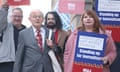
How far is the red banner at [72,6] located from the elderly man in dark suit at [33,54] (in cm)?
114

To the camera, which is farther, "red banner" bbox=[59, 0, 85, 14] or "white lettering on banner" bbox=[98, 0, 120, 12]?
"red banner" bbox=[59, 0, 85, 14]

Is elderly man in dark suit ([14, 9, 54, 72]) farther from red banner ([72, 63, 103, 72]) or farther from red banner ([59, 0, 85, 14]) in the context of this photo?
red banner ([59, 0, 85, 14])

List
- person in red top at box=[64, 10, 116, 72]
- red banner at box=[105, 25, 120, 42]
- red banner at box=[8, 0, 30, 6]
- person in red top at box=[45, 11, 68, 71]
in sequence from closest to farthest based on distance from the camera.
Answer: person in red top at box=[64, 10, 116, 72] < person in red top at box=[45, 11, 68, 71] < red banner at box=[105, 25, 120, 42] < red banner at box=[8, 0, 30, 6]

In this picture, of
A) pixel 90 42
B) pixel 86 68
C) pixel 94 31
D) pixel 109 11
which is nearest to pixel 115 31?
pixel 109 11

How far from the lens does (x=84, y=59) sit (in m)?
5.24

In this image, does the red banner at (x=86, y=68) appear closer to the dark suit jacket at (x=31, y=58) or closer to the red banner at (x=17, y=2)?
the dark suit jacket at (x=31, y=58)

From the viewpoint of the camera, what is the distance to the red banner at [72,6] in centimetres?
662

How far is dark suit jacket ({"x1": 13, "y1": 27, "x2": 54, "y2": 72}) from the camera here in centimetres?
554

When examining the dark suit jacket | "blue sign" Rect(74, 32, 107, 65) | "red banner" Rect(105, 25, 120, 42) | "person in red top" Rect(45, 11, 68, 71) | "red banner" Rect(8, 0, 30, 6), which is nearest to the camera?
"blue sign" Rect(74, 32, 107, 65)

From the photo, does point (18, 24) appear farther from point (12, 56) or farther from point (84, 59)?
point (84, 59)

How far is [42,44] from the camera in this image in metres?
5.62

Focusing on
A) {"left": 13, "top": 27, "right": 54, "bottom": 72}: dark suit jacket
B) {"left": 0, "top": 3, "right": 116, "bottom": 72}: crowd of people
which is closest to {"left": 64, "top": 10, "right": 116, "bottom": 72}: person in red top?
{"left": 0, "top": 3, "right": 116, "bottom": 72}: crowd of people

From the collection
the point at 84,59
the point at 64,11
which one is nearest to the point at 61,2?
the point at 64,11

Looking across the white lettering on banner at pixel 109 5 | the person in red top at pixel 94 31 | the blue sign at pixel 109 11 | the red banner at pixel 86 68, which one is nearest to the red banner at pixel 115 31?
the blue sign at pixel 109 11
